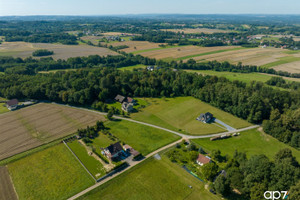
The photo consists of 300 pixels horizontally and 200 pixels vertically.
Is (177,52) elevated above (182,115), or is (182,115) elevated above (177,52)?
(177,52)

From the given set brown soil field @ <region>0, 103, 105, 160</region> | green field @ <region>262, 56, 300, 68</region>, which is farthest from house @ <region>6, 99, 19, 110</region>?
green field @ <region>262, 56, 300, 68</region>

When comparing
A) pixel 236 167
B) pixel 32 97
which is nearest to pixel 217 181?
pixel 236 167

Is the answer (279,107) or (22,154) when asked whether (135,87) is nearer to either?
(22,154)

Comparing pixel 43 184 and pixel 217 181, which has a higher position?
pixel 217 181

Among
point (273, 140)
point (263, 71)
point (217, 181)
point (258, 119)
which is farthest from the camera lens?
point (263, 71)

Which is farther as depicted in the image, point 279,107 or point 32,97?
point 32,97

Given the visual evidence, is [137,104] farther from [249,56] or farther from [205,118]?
[249,56]

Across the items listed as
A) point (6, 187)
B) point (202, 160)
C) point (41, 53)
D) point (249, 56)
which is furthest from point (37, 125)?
point (249, 56)
